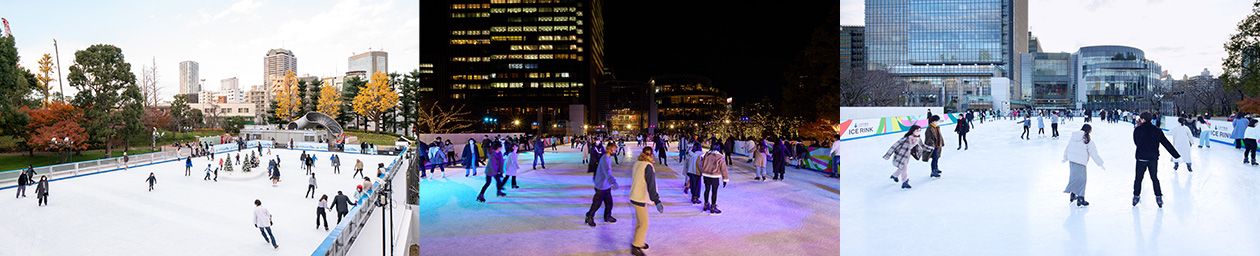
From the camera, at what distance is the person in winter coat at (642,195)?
3613 mm

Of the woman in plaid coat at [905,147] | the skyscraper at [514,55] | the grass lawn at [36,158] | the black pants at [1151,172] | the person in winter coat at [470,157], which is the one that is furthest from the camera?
the grass lawn at [36,158]

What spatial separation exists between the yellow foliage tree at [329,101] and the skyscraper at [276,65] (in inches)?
217

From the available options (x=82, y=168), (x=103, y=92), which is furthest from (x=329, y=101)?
(x=103, y=92)

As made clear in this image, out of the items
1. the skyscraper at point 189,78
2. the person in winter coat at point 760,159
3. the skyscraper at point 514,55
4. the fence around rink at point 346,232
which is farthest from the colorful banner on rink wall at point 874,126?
the skyscraper at point 189,78

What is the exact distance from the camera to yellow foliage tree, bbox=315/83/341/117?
25109 mm

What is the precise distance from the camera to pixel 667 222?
14.3 ft

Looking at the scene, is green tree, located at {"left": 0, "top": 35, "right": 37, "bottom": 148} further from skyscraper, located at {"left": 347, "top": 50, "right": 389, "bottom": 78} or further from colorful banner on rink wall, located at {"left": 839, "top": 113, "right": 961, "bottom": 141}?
colorful banner on rink wall, located at {"left": 839, "top": 113, "right": 961, "bottom": 141}

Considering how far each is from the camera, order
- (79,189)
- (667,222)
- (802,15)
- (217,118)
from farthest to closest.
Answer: (217,118) < (79,189) < (802,15) < (667,222)

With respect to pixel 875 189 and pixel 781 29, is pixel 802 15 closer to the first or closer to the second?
pixel 781 29

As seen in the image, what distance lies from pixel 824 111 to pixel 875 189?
185 centimetres

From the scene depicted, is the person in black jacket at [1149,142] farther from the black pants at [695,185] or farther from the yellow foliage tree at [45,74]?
the yellow foliage tree at [45,74]

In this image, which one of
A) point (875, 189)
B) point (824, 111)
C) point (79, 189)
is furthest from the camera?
point (79, 189)

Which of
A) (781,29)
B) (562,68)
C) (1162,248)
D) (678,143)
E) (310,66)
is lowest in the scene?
(1162,248)

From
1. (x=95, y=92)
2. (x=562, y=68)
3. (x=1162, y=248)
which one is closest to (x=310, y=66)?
(x=95, y=92)
